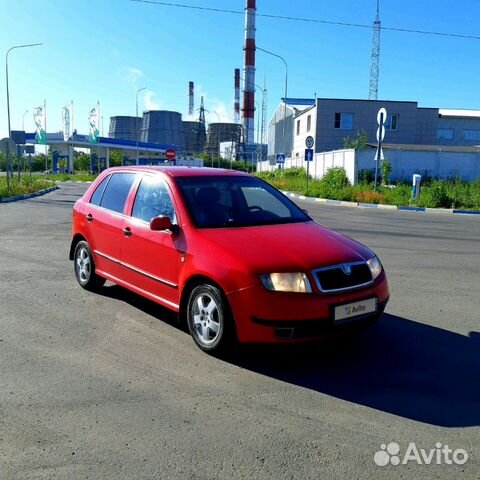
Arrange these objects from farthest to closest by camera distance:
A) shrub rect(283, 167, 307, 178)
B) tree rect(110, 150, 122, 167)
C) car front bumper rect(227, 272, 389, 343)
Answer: tree rect(110, 150, 122, 167)
shrub rect(283, 167, 307, 178)
car front bumper rect(227, 272, 389, 343)

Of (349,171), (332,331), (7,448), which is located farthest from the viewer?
(349,171)

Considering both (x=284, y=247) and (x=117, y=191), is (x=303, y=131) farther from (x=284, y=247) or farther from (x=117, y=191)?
(x=284, y=247)

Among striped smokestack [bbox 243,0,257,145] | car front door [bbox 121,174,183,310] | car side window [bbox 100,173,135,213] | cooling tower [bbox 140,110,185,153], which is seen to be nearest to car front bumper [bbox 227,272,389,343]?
car front door [bbox 121,174,183,310]

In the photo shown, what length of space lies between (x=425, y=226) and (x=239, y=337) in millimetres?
12193

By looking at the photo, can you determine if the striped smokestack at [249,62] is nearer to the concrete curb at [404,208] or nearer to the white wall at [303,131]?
the white wall at [303,131]

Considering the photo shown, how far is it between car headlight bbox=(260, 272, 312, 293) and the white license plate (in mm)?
316

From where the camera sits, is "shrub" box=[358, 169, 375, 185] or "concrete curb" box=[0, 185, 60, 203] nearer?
"concrete curb" box=[0, 185, 60, 203]

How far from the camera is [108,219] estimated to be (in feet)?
18.7

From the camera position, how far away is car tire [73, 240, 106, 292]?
20.3ft

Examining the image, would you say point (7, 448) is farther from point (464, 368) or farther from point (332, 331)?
point (464, 368)

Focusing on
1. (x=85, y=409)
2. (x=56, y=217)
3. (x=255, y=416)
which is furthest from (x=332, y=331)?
(x=56, y=217)

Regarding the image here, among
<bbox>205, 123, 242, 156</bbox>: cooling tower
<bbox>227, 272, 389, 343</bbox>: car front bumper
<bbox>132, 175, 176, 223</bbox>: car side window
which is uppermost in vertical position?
<bbox>205, 123, 242, 156</bbox>: cooling tower

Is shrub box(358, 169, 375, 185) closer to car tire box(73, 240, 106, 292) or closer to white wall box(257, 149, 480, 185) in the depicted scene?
white wall box(257, 149, 480, 185)

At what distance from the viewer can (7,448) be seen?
2.89m
